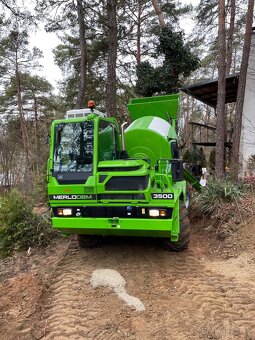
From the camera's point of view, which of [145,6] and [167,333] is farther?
[145,6]

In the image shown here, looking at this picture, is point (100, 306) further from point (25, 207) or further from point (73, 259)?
point (25, 207)

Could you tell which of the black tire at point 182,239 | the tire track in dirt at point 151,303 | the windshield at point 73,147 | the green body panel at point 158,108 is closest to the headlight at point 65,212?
the windshield at point 73,147

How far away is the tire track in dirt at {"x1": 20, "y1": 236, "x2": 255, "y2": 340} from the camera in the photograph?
156 inches

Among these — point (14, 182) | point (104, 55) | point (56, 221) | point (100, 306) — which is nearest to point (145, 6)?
point (104, 55)

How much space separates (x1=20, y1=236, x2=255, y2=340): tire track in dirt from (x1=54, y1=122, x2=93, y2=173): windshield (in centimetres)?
175

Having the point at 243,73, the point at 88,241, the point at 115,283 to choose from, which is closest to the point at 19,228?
the point at 88,241

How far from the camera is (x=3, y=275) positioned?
20.2 ft

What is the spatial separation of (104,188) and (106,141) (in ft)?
3.33

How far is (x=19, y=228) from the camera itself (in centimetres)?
750

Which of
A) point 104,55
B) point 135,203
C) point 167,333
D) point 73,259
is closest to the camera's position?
point 167,333

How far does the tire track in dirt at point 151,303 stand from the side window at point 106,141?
6.15 ft

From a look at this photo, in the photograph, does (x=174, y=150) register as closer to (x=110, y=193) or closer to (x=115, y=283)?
(x=110, y=193)

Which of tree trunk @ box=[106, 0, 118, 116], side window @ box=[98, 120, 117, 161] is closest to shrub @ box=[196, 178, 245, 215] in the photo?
side window @ box=[98, 120, 117, 161]

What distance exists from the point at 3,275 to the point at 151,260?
104 inches
